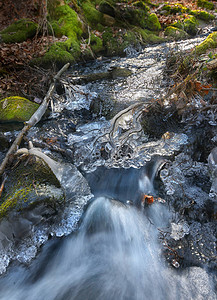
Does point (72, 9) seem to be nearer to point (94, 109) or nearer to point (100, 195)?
point (94, 109)

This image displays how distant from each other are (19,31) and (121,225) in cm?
764

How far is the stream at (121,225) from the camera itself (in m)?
2.03

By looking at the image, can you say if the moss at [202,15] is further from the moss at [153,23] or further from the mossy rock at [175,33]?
the moss at [153,23]

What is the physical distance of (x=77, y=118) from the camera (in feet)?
15.3

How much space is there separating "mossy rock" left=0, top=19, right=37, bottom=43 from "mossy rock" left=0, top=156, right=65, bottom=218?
6.04 meters

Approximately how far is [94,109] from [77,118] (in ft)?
1.83

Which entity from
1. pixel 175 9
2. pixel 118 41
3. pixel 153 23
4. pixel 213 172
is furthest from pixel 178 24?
pixel 213 172

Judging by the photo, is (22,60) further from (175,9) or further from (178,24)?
(175,9)

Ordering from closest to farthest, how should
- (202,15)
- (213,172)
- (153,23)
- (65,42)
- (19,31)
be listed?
(213,172)
(19,31)
(65,42)
(153,23)
(202,15)

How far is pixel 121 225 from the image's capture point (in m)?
2.59

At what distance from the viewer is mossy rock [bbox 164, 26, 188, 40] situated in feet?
31.6

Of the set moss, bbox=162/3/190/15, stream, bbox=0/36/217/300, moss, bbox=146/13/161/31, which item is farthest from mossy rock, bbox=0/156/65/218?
moss, bbox=162/3/190/15

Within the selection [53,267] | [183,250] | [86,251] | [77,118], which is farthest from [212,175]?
[77,118]

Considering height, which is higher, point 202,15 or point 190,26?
point 202,15
